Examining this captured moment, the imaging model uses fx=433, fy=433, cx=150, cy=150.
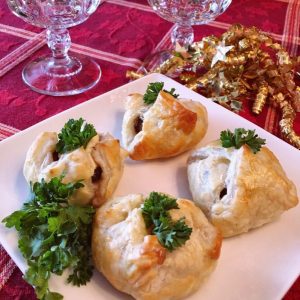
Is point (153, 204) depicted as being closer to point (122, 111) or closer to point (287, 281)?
point (287, 281)

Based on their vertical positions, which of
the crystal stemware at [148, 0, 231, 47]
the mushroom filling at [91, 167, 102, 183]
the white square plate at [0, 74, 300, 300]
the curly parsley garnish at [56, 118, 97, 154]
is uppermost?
the crystal stemware at [148, 0, 231, 47]

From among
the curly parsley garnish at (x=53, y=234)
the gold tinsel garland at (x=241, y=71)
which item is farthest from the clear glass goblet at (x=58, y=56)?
the curly parsley garnish at (x=53, y=234)

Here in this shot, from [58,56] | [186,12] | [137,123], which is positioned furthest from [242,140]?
[58,56]

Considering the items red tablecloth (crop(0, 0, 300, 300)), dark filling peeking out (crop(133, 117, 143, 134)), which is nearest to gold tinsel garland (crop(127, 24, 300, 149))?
red tablecloth (crop(0, 0, 300, 300))

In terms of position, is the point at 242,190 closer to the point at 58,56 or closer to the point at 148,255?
the point at 148,255

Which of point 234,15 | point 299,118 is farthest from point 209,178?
point 234,15

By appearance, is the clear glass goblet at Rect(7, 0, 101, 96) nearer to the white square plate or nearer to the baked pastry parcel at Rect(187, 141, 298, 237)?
the white square plate

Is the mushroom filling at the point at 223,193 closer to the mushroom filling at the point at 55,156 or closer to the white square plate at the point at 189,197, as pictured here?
the white square plate at the point at 189,197
